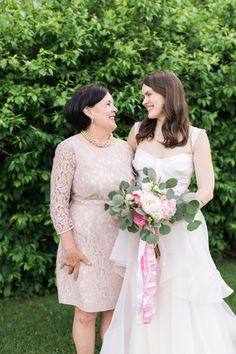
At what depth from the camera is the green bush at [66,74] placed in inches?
201

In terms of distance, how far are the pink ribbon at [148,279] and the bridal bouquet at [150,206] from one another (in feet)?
0.60

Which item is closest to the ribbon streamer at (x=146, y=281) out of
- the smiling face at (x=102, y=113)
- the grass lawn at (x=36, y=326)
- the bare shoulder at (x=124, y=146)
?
the bare shoulder at (x=124, y=146)

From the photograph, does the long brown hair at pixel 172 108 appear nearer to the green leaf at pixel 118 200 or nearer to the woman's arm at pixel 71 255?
the green leaf at pixel 118 200

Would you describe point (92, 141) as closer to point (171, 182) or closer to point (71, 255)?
point (171, 182)

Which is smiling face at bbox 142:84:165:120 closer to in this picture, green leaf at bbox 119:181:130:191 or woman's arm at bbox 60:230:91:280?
green leaf at bbox 119:181:130:191

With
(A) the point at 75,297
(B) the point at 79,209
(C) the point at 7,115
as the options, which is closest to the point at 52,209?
(B) the point at 79,209

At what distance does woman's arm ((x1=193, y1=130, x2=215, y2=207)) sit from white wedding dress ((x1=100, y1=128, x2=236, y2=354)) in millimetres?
53

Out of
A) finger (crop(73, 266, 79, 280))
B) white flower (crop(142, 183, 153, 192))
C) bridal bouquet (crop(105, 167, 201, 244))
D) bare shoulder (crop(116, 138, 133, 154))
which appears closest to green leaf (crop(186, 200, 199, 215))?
bridal bouquet (crop(105, 167, 201, 244))

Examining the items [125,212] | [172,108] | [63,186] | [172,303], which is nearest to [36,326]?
[172,303]

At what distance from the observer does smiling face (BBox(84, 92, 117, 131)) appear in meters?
3.54

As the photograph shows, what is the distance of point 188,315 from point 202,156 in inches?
39.4

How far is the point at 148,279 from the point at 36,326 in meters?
1.97

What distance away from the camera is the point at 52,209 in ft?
11.5

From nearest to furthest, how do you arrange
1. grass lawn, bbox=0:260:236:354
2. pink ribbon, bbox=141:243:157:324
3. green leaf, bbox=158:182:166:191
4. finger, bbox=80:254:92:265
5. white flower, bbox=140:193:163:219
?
white flower, bbox=140:193:163:219
green leaf, bbox=158:182:166:191
pink ribbon, bbox=141:243:157:324
finger, bbox=80:254:92:265
grass lawn, bbox=0:260:236:354
